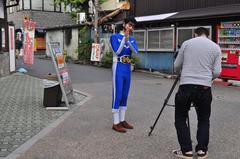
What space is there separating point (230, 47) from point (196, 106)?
9.53 meters

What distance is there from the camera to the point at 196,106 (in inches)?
194

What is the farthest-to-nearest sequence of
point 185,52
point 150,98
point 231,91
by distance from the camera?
point 231,91 < point 150,98 < point 185,52

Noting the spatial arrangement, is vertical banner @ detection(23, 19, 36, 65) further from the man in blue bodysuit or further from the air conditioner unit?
the man in blue bodysuit

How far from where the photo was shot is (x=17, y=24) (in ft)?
127

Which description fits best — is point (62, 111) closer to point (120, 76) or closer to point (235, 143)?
point (120, 76)

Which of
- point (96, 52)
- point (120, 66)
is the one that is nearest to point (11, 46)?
point (96, 52)

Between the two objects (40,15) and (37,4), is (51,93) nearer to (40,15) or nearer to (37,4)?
(40,15)

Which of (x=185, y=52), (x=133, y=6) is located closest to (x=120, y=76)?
(x=185, y=52)

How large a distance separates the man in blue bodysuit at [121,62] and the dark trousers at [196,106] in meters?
1.61

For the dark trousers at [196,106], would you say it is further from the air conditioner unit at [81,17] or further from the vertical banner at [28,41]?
the air conditioner unit at [81,17]

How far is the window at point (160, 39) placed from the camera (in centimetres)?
1684

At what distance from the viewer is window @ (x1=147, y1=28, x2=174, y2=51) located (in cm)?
1684

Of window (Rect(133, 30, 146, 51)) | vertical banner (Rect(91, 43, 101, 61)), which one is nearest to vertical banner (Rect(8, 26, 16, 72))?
vertical banner (Rect(91, 43, 101, 61))

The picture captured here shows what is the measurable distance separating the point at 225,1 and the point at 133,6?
24.0 feet
